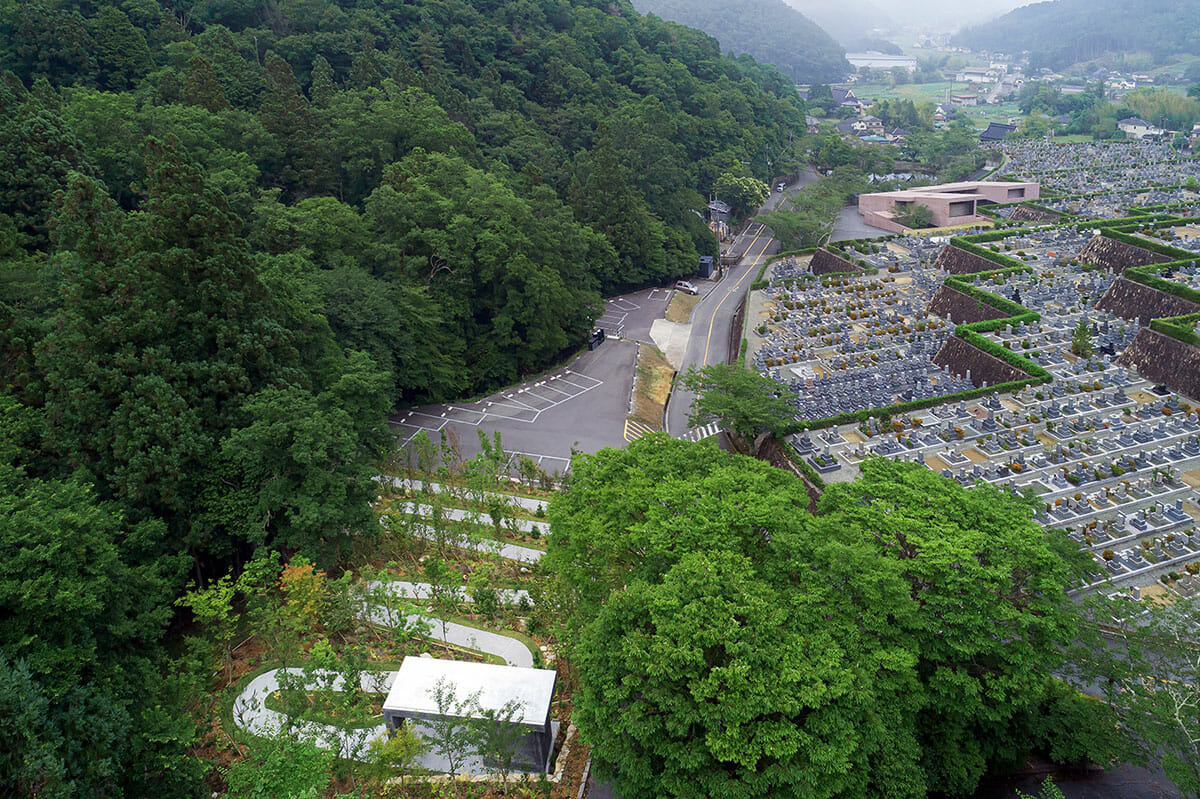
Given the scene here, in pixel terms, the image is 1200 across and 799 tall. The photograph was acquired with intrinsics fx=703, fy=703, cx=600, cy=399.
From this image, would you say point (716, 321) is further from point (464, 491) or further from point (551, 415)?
point (464, 491)

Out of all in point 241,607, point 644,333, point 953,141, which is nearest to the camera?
point 241,607

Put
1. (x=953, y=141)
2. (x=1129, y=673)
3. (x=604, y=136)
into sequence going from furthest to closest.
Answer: (x=953, y=141), (x=604, y=136), (x=1129, y=673)

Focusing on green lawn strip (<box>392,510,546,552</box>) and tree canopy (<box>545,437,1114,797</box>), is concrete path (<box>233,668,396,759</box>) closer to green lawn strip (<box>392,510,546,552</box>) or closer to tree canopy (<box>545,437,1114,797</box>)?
tree canopy (<box>545,437,1114,797</box>)

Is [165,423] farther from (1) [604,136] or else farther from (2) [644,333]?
(1) [604,136]

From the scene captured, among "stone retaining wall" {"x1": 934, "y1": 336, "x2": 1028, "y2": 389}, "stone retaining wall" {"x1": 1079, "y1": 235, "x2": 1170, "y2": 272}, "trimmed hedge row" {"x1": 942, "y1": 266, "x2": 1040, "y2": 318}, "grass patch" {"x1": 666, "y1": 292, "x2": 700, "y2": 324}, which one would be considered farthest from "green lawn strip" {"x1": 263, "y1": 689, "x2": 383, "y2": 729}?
"stone retaining wall" {"x1": 1079, "y1": 235, "x2": 1170, "y2": 272}

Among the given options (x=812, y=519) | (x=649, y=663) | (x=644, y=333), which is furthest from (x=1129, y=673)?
(x=644, y=333)
